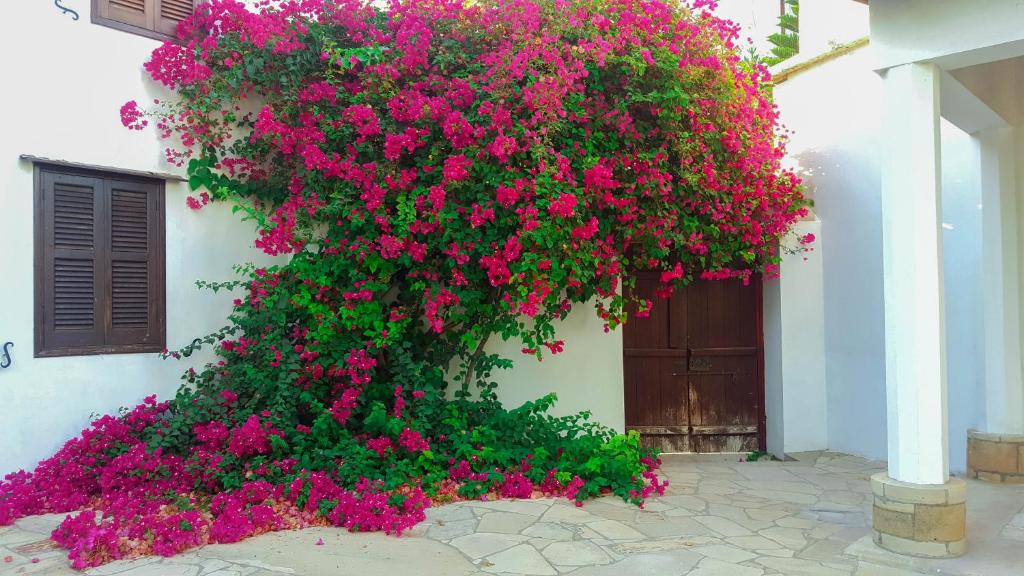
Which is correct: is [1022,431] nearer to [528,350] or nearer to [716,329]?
[716,329]

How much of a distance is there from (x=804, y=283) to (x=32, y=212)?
21.9ft

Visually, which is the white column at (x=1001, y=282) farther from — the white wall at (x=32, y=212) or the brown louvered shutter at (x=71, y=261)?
the brown louvered shutter at (x=71, y=261)

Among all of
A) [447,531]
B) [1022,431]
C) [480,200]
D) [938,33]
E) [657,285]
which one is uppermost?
[938,33]

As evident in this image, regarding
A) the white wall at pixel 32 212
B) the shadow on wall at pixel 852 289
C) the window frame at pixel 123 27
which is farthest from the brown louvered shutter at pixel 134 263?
the shadow on wall at pixel 852 289

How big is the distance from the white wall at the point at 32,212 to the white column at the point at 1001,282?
604 cm

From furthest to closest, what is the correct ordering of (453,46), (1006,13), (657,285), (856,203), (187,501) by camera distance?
(657,285)
(856,203)
(453,46)
(187,501)
(1006,13)

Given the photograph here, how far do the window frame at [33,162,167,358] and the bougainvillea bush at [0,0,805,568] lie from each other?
0.28 m

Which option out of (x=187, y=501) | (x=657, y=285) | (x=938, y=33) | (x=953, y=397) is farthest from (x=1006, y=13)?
(x=187, y=501)

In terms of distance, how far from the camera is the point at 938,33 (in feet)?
13.9

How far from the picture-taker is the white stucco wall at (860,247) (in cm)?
625

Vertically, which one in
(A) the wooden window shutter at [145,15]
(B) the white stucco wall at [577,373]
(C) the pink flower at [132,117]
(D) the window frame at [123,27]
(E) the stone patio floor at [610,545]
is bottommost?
(E) the stone patio floor at [610,545]

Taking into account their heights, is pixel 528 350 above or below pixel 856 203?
below

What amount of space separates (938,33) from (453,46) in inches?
133

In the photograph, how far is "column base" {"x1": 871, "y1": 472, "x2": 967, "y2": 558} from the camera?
4195mm
